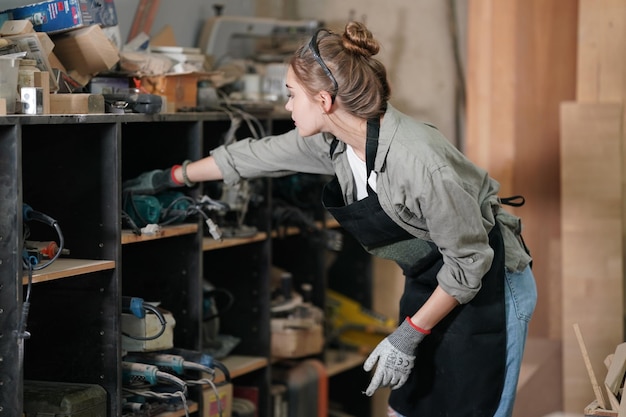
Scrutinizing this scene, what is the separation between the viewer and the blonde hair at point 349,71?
2.17 m

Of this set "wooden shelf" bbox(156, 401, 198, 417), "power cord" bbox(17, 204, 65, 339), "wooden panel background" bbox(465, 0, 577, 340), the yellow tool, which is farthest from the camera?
the yellow tool

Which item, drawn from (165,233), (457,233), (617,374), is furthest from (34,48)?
(617,374)

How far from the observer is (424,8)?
154 inches

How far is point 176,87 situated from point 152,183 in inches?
14.6

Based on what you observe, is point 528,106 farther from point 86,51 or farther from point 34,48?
point 34,48

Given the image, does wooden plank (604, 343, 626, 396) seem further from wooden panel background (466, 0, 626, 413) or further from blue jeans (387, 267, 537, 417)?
wooden panel background (466, 0, 626, 413)

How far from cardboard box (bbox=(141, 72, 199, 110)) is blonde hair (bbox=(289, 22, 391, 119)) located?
2.27 feet

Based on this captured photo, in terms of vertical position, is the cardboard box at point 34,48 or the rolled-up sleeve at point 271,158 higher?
the cardboard box at point 34,48

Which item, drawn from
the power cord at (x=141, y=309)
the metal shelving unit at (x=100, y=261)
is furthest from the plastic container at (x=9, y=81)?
the power cord at (x=141, y=309)

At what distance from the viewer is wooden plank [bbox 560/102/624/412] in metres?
3.29

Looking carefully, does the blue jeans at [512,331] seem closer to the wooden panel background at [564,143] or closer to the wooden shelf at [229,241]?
the wooden shelf at [229,241]

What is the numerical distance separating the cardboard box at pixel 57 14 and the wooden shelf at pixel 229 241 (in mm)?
710

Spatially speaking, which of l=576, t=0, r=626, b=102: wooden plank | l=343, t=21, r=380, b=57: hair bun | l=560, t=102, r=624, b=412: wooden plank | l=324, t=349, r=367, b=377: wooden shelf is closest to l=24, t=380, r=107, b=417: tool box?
l=343, t=21, r=380, b=57: hair bun

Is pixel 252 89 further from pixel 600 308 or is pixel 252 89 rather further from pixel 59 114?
pixel 600 308
